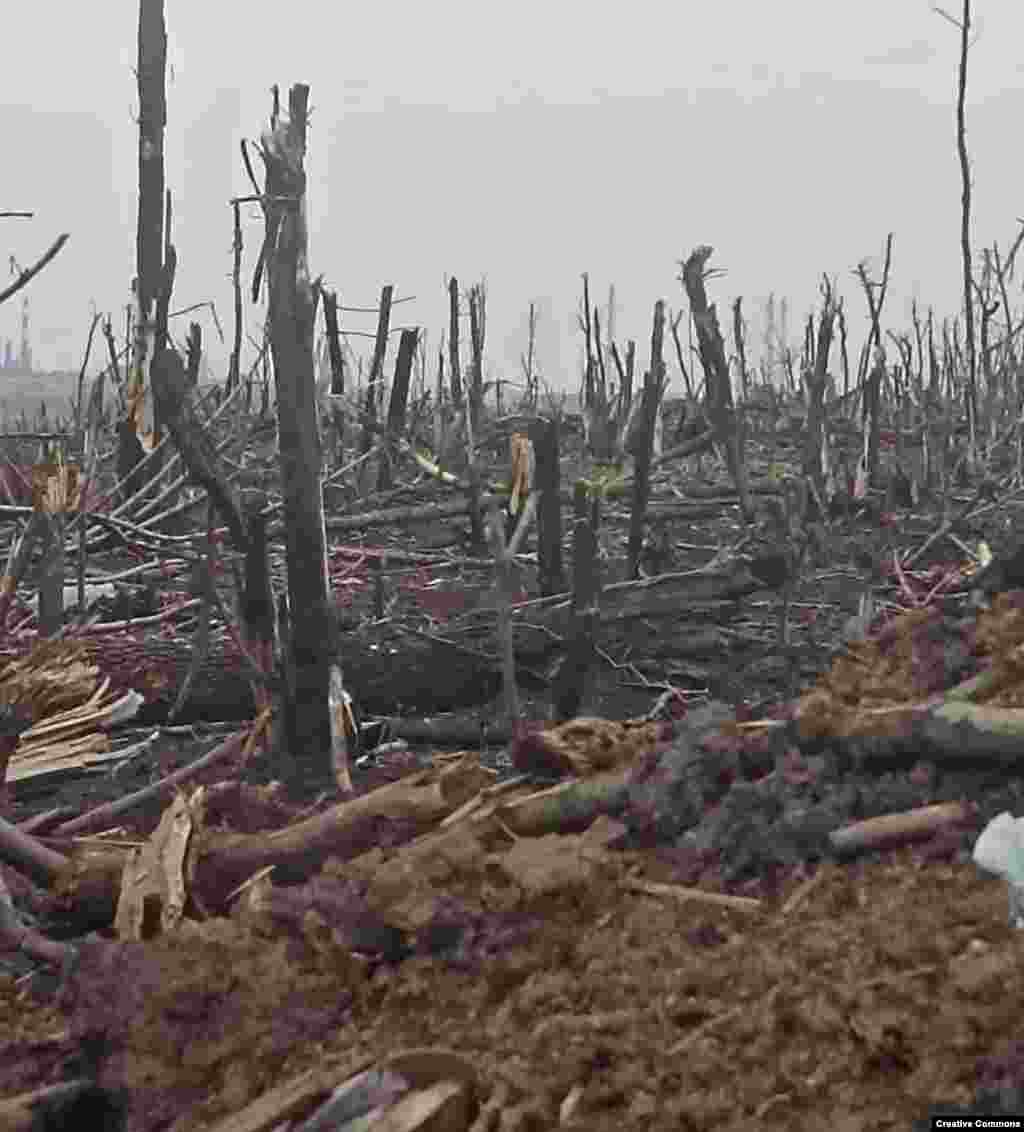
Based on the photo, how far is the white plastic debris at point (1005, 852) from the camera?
66.3 inches

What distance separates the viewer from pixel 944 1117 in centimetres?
136

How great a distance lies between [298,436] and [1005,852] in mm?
2592

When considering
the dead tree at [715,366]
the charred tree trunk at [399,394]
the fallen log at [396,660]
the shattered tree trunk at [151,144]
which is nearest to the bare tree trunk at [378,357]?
the charred tree trunk at [399,394]

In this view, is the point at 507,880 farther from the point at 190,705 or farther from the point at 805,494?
the point at 805,494

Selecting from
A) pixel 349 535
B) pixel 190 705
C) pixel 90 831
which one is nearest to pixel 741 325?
pixel 349 535

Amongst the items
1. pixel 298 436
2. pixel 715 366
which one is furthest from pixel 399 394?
pixel 298 436

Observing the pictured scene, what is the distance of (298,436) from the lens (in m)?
3.92

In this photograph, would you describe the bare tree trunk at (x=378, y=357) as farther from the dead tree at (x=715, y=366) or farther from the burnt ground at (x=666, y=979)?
the burnt ground at (x=666, y=979)

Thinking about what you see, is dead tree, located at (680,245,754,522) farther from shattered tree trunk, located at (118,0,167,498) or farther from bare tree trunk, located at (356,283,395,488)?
shattered tree trunk, located at (118,0,167,498)

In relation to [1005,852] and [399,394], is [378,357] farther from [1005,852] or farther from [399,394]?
[1005,852]

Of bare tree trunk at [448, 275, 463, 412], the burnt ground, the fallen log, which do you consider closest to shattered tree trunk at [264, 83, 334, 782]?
the fallen log

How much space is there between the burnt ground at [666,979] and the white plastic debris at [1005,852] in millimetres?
26

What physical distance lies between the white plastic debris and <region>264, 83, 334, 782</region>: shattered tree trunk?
7.96 ft

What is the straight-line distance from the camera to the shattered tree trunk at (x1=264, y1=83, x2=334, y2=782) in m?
3.83
